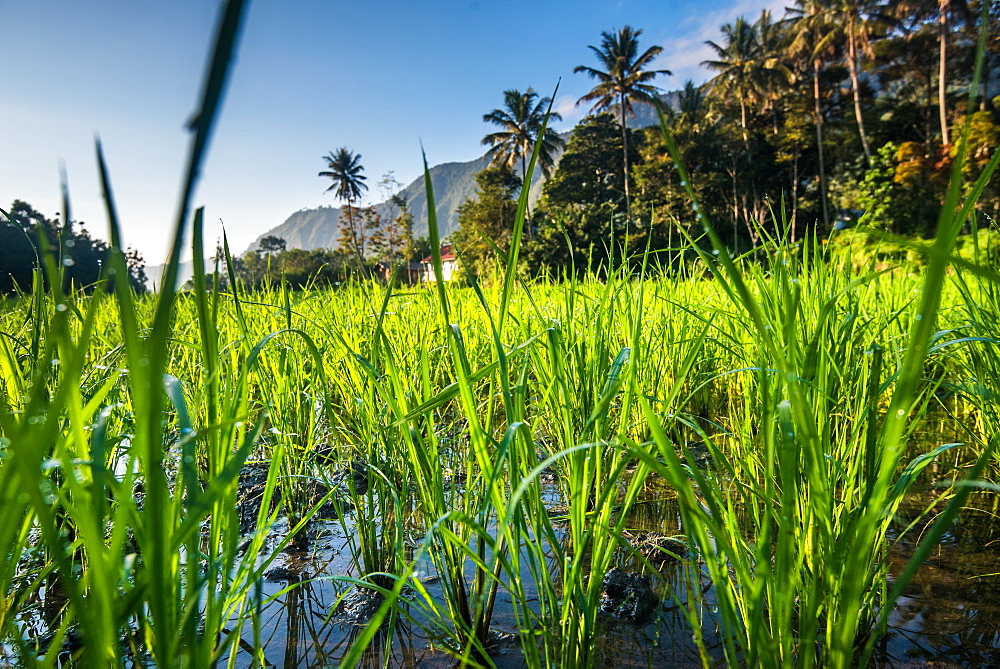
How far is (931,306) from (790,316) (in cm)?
26

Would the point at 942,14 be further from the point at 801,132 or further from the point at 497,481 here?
the point at 497,481

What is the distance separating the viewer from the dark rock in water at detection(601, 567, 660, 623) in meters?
1.00

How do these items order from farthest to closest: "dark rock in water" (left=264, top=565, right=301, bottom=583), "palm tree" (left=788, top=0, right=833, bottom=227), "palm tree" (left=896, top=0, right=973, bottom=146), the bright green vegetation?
"palm tree" (left=788, top=0, right=833, bottom=227) < "palm tree" (left=896, top=0, right=973, bottom=146) < "dark rock in water" (left=264, top=565, right=301, bottom=583) < the bright green vegetation

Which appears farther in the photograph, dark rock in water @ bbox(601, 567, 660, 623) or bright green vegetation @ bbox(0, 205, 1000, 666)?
dark rock in water @ bbox(601, 567, 660, 623)

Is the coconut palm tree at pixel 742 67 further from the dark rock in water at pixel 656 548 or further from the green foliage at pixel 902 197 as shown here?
the dark rock in water at pixel 656 548

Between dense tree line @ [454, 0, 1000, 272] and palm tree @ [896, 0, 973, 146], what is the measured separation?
0.05m

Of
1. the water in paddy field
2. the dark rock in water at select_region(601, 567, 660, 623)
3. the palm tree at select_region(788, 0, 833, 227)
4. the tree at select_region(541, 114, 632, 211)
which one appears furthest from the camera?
the tree at select_region(541, 114, 632, 211)

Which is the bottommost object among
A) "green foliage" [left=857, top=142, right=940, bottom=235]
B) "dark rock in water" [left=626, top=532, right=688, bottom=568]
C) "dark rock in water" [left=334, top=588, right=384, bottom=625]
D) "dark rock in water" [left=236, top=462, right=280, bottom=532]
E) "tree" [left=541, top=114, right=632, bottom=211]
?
"dark rock in water" [left=626, top=532, right=688, bottom=568]

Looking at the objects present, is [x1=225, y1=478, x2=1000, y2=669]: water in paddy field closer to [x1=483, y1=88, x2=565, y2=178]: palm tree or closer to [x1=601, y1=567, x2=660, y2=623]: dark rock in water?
[x1=601, y1=567, x2=660, y2=623]: dark rock in water

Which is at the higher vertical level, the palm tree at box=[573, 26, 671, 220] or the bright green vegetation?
the palm tree at box=[573, 26, 671, 220]

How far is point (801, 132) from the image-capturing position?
21.7 meters

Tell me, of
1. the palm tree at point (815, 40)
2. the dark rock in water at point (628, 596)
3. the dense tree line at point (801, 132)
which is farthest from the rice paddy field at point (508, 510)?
the palm tree at point (815, 40)

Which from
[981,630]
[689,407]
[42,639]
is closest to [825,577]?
[981,630]

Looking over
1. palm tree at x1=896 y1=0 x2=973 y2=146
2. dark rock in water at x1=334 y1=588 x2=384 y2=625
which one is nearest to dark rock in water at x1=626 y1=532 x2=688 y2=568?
dark rock in water at x1=334 y1=588 x2=384 y2=625
